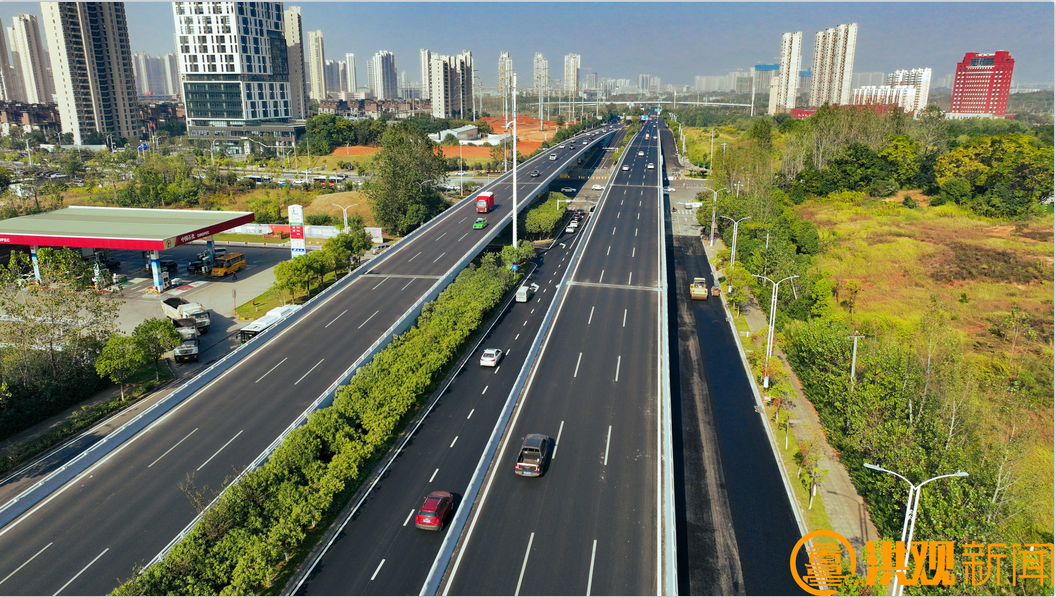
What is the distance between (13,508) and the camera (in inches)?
1045

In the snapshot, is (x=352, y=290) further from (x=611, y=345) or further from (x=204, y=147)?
(x=204, y=147)

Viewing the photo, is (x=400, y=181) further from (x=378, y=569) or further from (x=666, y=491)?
(x=666, y=491)

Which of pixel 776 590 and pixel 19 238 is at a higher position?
pixel 19 238

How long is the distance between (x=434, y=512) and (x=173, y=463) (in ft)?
46.0

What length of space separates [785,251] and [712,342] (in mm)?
19483

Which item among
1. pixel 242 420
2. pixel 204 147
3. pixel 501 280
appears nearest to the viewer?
pixel 242 420

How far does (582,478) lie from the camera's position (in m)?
28.5

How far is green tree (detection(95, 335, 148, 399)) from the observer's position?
39281mm

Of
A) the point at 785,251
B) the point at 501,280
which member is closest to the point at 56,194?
the point at 501,280

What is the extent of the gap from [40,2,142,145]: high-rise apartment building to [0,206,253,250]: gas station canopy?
150 metres

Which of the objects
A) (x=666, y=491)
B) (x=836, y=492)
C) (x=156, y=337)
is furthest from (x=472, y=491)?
(x=156, y=337)

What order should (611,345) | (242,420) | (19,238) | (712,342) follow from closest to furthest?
(242,420)
(611,345)
(712,342)
(19,238)

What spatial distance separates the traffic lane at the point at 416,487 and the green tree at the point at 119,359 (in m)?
20.3

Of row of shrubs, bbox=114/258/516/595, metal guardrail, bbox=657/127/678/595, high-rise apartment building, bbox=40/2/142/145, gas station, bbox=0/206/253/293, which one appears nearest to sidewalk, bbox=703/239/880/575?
metal guardrail, bbox=657/127/678/595
